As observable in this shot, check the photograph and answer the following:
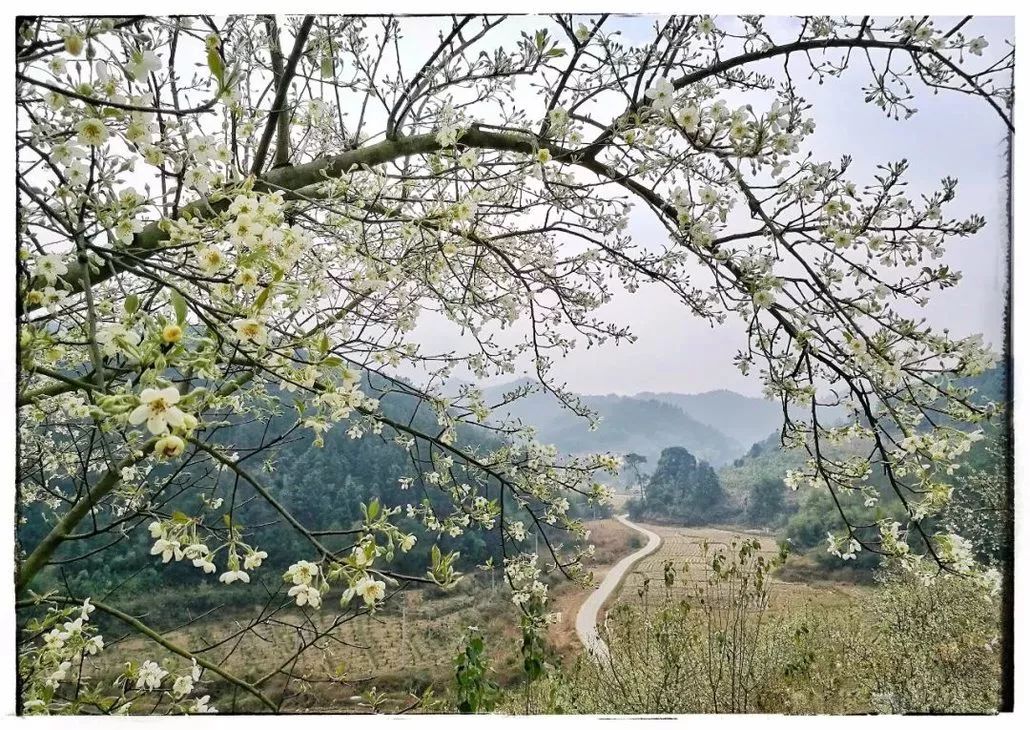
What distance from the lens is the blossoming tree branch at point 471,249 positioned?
3.31 feet

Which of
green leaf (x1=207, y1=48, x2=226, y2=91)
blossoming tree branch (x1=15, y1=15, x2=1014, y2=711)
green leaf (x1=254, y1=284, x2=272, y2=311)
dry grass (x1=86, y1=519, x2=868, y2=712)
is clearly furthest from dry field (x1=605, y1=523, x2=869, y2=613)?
green leaf (x1=207, y1=48, x2=226, y2=91)

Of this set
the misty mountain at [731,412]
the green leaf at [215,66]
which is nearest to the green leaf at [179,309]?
the green leaf at [215,66]

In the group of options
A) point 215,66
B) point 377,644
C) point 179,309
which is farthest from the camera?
point 377,644

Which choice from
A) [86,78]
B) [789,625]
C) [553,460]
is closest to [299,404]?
[86,78]

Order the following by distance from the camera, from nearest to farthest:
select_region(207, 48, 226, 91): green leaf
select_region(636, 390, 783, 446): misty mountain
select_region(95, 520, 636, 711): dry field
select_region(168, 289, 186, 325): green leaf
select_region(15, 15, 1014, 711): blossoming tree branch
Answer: select_region(168, 289, 186, 325): green leaf
select_region(207, 48, 226, 91): green leaf
select_region(15, 15, 1014, 711): blossoming tree branch
select_region(95, 520, 636, 711): dry field
select_region(636, 390, 783, 446): misty mountain

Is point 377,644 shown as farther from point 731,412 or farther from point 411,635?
point 731,412

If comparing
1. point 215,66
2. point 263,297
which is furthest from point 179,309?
point 215,66

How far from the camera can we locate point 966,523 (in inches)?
52.2

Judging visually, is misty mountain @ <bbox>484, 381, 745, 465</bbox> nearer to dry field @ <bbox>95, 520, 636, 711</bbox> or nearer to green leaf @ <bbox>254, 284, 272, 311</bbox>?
dry field @ <bbox>95, 520, 636, 711</bbox>

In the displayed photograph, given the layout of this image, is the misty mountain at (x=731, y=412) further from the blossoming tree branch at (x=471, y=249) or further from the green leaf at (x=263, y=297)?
the green leaf at (x=263, y=297)

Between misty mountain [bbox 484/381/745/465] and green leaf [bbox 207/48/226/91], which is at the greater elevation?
green leaf [bbox 207/48/226/91]

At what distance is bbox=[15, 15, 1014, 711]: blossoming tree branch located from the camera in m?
1.01

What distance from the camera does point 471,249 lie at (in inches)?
54.2
